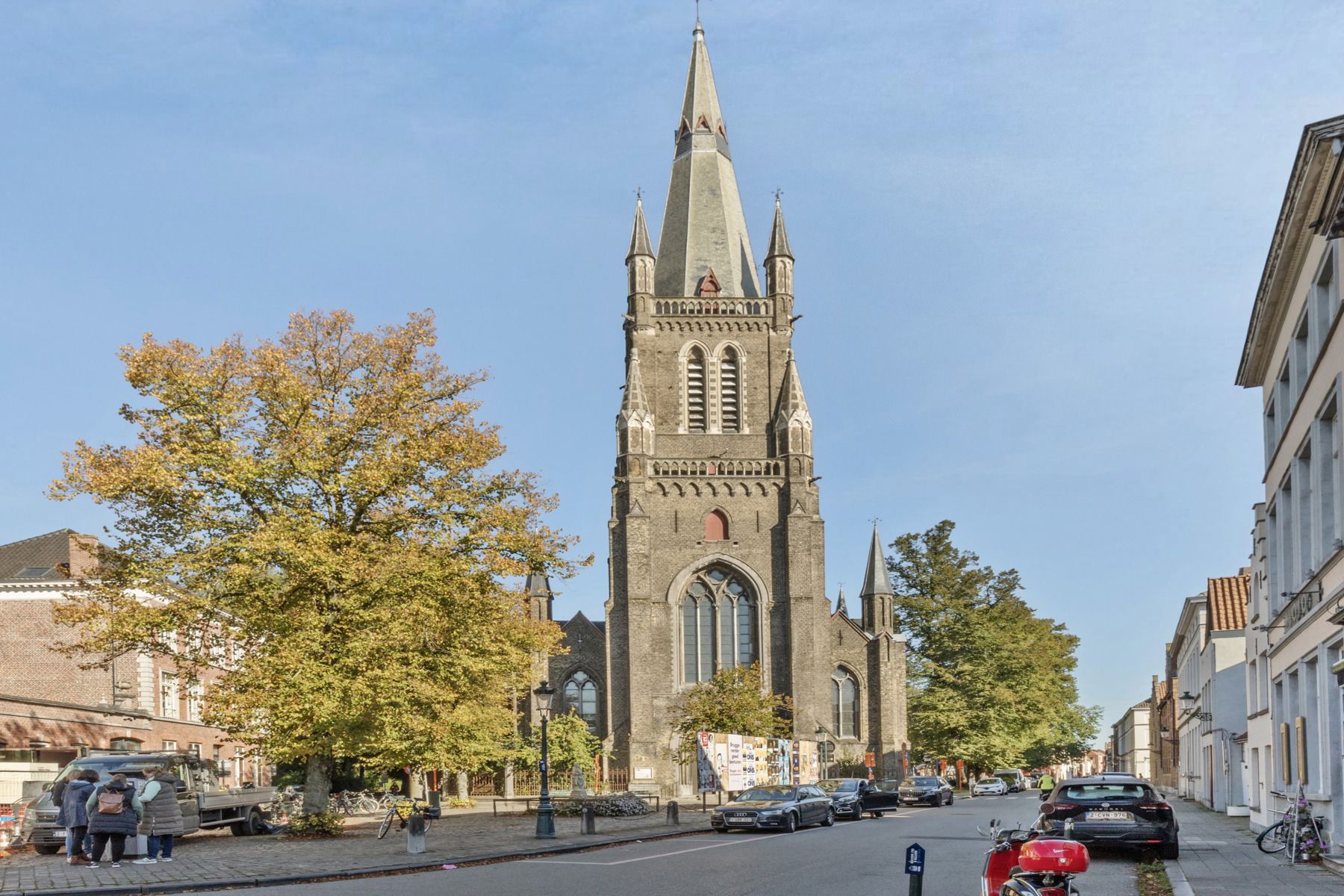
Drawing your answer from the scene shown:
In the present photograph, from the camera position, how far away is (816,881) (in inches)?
640

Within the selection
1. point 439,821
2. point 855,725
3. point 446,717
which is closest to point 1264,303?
point 446,717

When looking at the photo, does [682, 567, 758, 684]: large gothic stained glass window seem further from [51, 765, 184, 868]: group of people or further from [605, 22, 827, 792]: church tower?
[51, 765, 184, 868]: group of people

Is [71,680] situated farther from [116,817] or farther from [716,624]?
[716,624]

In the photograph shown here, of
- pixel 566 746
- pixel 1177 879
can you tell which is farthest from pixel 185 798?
pixel 566 746

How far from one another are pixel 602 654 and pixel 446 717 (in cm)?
3873

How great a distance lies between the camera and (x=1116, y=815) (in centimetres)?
1961

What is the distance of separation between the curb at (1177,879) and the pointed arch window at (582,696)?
50.6 m

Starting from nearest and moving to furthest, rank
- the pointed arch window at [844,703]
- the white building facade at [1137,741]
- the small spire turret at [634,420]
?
1. the small spire turret at [634,420]
2. the pointed arch window at [844,703]
3. the white building facade at [1137,741]

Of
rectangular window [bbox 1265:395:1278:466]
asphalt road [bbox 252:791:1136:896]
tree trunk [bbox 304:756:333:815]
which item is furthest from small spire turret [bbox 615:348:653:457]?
rectangular window [bbox 1265:395:1278:466]

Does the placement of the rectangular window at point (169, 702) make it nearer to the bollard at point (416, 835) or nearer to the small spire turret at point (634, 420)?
the small spire turret at point (634, 420)

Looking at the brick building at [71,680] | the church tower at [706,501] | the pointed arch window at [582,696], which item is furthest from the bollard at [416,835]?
the pointed arch window at [582,696]

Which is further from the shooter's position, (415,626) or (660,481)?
(660,481)

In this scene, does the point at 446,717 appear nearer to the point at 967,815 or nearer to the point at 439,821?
the point at 439,821

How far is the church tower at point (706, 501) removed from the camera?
63.7m
